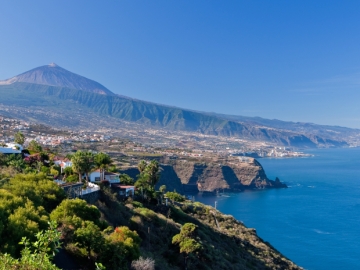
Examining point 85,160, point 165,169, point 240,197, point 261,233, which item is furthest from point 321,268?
point 165,169

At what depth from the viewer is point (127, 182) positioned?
110 ft

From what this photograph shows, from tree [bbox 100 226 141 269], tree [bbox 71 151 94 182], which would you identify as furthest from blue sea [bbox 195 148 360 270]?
tree [bbox 100 226 141 269]

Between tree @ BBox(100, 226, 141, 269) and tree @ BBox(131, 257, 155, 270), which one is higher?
tree @ BBox(100, 226, 141, 269)

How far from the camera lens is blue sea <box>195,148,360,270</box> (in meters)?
45.9

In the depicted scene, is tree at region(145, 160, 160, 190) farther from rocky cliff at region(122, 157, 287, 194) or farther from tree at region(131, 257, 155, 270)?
rocky cliff at region(122, 157, 287, 194)

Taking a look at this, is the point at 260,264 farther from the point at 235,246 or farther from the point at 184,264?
the point at 184,264

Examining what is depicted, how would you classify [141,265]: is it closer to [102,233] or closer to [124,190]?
[102,233]

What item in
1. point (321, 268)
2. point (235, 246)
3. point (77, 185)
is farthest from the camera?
point (321, 268)

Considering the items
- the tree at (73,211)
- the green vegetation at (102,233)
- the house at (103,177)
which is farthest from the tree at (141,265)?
the house at (103,177)

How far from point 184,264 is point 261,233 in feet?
138

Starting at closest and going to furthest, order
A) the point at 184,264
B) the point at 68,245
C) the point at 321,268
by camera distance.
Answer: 1. the point at 68,245
2. the point at 184,264
3. the point at 321,268

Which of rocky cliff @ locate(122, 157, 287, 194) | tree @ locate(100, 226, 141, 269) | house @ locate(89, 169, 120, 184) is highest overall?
tree @ locate(100, 226, 141, 269)

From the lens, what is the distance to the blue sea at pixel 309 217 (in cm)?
4594

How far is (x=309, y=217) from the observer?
6359 cm
